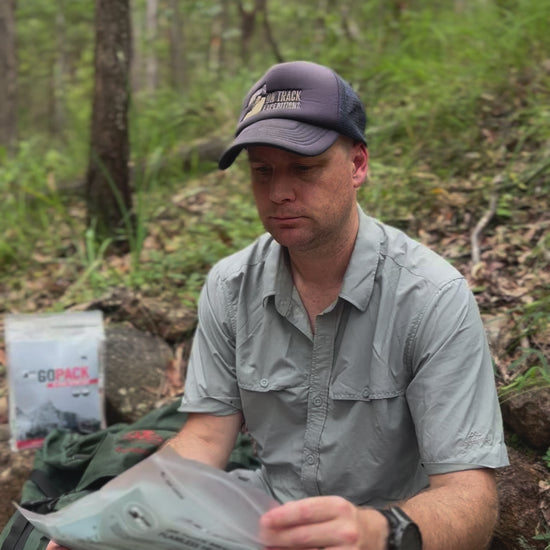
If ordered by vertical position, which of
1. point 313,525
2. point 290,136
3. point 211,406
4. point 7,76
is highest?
point 290,136

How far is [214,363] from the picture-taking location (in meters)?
2.20

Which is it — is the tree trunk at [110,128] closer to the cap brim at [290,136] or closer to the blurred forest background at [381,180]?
the blurred forest background at [381,180]

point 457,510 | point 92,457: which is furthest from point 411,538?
point 92,457

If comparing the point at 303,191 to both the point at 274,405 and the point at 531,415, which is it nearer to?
the point at 274,405

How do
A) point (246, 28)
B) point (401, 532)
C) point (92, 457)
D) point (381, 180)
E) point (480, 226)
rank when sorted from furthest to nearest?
point (246, 28) → point (381, 180) → point (480, 226) → point (92, 457) → point (401, 532)

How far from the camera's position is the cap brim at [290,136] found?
5.83 ft

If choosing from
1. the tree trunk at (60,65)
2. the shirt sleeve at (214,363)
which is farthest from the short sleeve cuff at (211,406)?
the tree trunk at (60,65)

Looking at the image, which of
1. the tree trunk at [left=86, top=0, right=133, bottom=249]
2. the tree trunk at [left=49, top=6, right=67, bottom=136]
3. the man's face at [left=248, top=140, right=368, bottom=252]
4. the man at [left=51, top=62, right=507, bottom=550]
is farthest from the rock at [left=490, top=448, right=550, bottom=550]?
the tree trunk at [left=49, top=6, right=67, bottom=136]

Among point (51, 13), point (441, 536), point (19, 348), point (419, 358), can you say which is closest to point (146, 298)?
point (19, 348)

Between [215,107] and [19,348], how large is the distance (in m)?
4.46

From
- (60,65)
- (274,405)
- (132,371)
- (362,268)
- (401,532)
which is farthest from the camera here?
(60,65)

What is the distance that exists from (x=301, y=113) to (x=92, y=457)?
1.65 m

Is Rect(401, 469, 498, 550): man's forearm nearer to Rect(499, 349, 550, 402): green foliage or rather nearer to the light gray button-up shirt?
the light gray button-up shirt

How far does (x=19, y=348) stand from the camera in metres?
3.07
